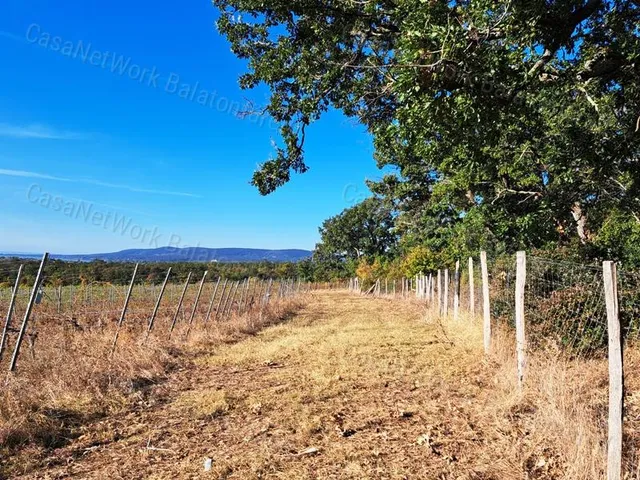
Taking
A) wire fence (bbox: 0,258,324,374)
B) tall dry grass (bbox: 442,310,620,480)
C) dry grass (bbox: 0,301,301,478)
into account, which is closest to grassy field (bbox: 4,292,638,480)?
tall dry grass (bbox: 442,310,620,480)

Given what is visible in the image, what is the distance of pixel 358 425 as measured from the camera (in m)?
4.75

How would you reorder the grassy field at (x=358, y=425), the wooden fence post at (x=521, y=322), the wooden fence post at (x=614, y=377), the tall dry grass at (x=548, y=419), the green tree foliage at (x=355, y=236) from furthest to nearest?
the green tree foliage at (x=355, y=236)
the wooden fence post at (x=521, y=322)
the grassy field at (x=358, y=425)
the tall dry grass at (x=548, y=419)
the wooden fence post at (x=614, y=377)

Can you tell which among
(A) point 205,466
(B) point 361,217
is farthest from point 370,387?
(B) point 361,217

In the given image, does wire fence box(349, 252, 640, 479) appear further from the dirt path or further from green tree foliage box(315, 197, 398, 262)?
green tree foliage box(315, 197, 398, 262)

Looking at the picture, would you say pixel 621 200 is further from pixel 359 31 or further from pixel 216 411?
pixel 216 411

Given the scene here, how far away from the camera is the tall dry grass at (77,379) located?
4574 mm

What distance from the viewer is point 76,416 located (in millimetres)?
5117

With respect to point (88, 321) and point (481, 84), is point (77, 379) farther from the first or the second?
point (88, 321)

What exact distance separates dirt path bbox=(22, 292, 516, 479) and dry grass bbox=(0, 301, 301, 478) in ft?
0.82

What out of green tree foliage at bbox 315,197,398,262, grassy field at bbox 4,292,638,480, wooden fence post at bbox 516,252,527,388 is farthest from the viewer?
green tree foliage at bbox 315,197,398,262

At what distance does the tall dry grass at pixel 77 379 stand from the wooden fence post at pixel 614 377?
4.98m

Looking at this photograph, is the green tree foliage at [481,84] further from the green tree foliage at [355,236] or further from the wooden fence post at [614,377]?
the green tree foliage at [355,236]

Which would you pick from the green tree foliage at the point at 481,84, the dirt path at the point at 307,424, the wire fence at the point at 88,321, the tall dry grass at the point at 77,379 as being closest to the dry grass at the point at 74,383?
the tall dry grass at the point at 77,379

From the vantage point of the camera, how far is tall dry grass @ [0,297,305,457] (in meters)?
4.57
